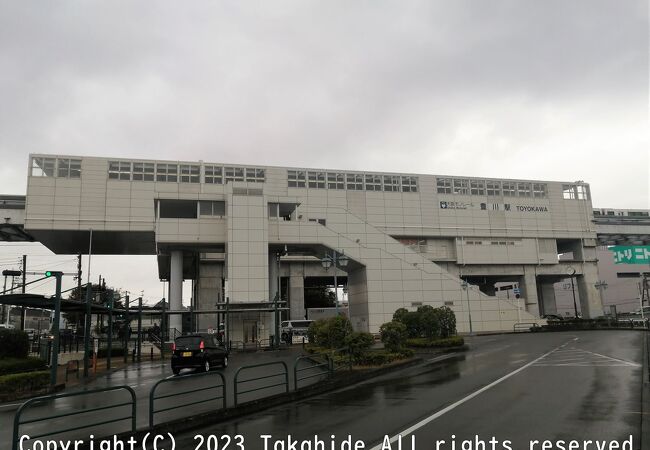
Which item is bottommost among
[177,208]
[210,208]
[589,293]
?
[589,293]

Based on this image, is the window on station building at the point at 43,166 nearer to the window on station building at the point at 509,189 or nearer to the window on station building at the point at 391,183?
the window on station building at the point at 391,183

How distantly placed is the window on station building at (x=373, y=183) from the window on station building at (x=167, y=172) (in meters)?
26.9

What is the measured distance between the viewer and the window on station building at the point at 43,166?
56.2 meters

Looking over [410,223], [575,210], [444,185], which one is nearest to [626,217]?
[575,210]

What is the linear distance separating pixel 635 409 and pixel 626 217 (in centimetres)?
8178

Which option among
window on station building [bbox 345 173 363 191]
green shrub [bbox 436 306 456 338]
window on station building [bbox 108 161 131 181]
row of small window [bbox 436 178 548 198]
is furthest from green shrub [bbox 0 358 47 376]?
row of small window [bbox 436 178 548 198]

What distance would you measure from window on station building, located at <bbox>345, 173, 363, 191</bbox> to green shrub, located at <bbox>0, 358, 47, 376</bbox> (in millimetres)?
51697

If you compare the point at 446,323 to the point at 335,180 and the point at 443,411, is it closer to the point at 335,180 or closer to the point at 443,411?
the point at 443,411

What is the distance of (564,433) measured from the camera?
26.3ft

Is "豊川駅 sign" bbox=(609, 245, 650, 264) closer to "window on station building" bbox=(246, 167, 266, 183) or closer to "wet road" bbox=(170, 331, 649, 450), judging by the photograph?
"window on station building" bbox=(246, 167, 266, 183)

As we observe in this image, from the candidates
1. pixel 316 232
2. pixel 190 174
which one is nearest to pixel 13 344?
pixel 316 232

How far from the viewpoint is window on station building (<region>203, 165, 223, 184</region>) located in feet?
206

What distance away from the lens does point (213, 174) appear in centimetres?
6328

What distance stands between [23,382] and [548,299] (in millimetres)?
82348
